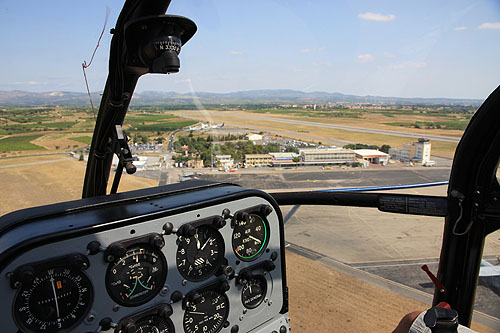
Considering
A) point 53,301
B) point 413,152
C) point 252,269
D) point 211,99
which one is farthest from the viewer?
point 413,152

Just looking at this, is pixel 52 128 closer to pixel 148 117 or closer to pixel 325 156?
pixel 148 117

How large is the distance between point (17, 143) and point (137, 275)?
1725 millimetres

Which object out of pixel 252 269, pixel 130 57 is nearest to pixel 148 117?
pixel 130 57

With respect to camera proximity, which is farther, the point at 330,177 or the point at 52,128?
the point at 330,177

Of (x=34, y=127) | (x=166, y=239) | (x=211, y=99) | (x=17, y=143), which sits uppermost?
(x=211, y=99)

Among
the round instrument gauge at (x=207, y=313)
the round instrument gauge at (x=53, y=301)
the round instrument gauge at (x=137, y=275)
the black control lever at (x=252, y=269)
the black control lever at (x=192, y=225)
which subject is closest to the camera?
the round instrument gauge at (x=53, y=301)

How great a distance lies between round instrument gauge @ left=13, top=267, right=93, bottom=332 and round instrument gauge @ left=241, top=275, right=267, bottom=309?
74 cm

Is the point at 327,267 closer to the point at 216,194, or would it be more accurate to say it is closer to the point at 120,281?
the point at 216,194

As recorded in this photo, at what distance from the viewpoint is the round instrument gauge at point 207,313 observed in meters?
1.47

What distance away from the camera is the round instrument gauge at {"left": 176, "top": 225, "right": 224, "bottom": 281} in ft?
4.70

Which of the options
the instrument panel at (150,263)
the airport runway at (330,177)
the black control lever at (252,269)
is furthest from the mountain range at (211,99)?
the black control lever at (252,269)

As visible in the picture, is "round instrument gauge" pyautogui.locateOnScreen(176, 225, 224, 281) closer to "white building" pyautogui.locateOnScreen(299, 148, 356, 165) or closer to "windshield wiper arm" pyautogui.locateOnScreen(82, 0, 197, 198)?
"windshield wiper arm" pyautogui.locateOnScreen(82, 0, 197, 198)

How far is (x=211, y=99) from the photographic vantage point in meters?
2.54

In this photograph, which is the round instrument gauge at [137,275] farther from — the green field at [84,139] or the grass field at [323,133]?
the grass field at [323,133]
